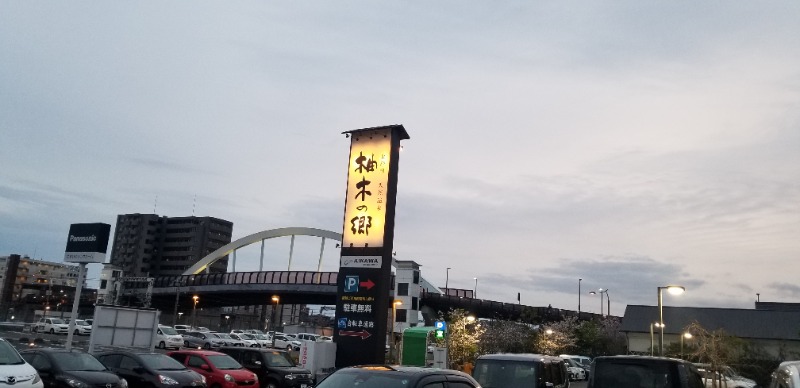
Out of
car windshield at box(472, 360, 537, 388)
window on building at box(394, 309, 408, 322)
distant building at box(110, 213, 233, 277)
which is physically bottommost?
car windshield at box(472, 360, 537, 388)

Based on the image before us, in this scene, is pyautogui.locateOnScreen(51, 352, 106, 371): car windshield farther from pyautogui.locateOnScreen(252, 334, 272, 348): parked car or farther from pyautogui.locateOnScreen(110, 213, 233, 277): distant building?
pyautogui.locateOnScreen(110, 213, 233, 277): distant building

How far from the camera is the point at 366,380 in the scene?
7.91 m

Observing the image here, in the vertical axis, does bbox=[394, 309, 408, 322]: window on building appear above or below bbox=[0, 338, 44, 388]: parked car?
above

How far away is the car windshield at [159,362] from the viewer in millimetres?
17453

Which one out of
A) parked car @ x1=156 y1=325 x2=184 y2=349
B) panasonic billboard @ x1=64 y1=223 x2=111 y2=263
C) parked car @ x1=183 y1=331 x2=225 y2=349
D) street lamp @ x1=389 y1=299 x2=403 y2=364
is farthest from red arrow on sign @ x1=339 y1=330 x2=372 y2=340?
parked car @ x1=183 y1=331 x2=225 y2=349

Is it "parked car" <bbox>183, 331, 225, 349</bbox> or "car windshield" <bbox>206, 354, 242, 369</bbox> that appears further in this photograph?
"parked car" <bbox>183, 331, 225, 349</bbox>

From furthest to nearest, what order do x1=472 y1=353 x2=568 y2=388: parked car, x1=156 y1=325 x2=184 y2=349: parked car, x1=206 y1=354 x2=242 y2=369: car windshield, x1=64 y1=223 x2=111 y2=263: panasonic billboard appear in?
x1=156 y1=325 x2=184 y2=349: parked car → x1=64 y1=223 x2=111 y2=263: panasonic billboard → x1=206 y1=354 x2=242 y2=369: car windshield → x1=472 y1=353 x2=568 y2=388: parked car

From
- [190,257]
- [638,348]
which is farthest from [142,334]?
[190,257]

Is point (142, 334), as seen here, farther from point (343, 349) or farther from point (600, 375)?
point (600, 375)

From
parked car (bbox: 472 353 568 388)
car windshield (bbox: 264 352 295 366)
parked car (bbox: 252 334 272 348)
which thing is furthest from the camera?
parked car (bbox: 252 334 272 348)

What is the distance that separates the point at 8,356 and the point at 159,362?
4.81m

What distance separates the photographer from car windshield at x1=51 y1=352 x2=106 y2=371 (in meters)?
15.5

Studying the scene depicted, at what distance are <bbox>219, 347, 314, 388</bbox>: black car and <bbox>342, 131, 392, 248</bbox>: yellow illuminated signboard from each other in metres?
5.68

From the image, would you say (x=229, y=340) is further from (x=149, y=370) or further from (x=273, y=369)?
(x=149, y=370)
